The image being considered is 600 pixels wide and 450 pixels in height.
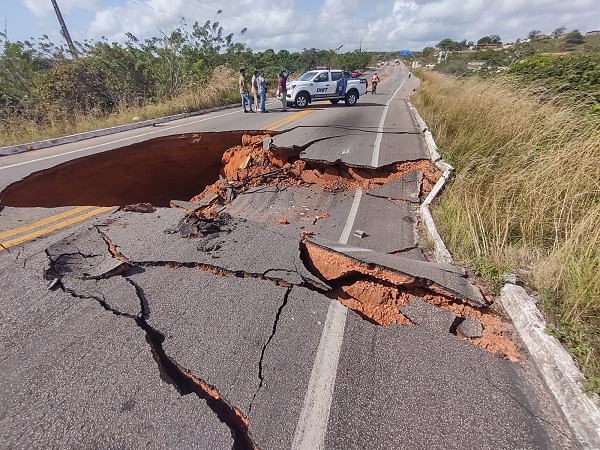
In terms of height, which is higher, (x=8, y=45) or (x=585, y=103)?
(x=8, y=45)

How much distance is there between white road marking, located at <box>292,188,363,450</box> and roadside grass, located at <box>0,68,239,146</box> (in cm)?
1054

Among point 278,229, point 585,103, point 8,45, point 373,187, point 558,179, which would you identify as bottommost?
point 373,187

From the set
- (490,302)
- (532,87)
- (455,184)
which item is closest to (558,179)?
(455,184)

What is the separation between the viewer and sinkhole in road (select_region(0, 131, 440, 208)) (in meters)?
6.26

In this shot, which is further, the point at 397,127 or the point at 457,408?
the point at 397,127

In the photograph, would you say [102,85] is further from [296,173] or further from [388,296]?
[388,296]

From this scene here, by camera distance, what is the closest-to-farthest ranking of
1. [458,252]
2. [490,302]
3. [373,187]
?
[490,302]
[458,252]
[373,187]

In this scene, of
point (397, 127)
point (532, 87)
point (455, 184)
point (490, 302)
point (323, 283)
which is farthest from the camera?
point (397, 127)

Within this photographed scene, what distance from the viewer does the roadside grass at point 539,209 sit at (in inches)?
97.6

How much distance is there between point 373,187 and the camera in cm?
648

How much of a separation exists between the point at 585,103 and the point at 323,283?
619 cm

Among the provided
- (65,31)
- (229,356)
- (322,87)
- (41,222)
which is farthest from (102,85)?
(229,356)

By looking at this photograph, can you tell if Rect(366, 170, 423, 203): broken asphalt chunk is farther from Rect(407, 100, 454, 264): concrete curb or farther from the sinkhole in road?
Rect(407, 100, 454, 264): concrete curb

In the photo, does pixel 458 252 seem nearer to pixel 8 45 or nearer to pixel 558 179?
pixel 558 179
